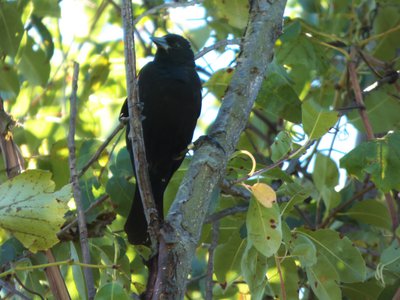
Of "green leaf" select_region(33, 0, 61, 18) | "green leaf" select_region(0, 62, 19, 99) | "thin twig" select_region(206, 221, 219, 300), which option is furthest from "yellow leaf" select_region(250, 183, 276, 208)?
"green leaf" select_region(0, 62, 19, 99)

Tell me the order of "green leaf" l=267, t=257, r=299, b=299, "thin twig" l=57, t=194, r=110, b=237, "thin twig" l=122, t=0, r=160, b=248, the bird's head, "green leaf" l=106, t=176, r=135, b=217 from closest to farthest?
"thin twig" l=122, t=0, r=160, b=248, "green leaf" l=267, t=257, r=299, b=299, "thin twig" l=57, t=194, r=110, b=237, "green leaf" l=106, t=176, r=135, b=217, the bird's head

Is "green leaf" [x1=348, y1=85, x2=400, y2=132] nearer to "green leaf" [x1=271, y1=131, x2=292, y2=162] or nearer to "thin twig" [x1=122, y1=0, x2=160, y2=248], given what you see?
"green leaf" [x1=271, y1=131, x2=292, y2=162]

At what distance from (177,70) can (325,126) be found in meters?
1.77

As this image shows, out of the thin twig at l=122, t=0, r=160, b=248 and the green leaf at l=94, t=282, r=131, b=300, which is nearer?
the green leaf at l=94, t=282, r=131, b=300

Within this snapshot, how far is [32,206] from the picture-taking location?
2.45 metres

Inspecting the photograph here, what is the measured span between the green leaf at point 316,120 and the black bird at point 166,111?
154cm

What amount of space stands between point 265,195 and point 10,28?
67.0 inches

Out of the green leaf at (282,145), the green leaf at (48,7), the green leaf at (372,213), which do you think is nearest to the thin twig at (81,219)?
the green leaf at (282,145)

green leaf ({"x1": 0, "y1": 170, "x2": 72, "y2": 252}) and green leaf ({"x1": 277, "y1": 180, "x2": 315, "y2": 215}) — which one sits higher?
green leaf ({"x1": 0, "y1": 170, "x2": 72, "y2": 252})

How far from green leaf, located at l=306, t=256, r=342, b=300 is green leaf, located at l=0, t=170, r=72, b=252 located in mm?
925

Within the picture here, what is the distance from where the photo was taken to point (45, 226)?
249cm

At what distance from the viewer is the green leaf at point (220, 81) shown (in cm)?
389

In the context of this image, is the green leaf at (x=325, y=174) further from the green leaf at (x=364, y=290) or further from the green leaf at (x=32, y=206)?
the green leaf at (x=32, y=206)

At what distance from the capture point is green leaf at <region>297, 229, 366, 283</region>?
3.08 meters
